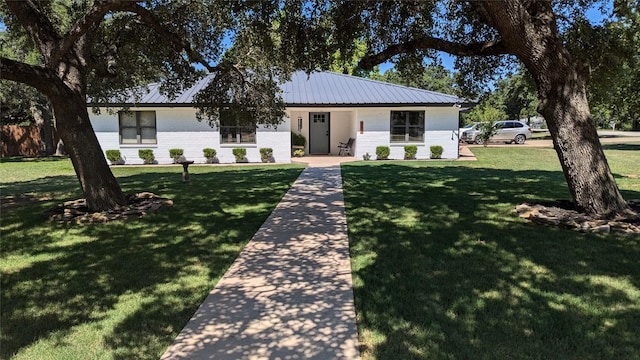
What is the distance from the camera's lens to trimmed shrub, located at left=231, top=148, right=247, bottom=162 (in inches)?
811

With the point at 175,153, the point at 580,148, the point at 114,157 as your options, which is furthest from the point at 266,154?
the point at 580,148

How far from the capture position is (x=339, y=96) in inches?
823

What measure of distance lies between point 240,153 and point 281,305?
56.2ft

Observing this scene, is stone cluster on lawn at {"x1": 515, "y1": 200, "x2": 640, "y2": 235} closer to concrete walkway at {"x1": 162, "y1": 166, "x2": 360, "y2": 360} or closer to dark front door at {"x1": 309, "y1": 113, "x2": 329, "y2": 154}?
concrete walkway at {"x1": 162, "y1": 166, "x2": 360, "y2": 360}

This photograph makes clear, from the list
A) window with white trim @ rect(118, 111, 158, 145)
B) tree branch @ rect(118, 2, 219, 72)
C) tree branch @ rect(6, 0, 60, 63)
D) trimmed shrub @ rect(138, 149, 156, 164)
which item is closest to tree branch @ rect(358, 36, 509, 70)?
tree branch @ rect(118, 2, 219, 72)

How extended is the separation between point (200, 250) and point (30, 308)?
209cm

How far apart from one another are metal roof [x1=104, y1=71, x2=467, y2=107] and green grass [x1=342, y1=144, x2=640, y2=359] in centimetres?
1265

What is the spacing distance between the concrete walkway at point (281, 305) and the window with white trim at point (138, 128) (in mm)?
15904

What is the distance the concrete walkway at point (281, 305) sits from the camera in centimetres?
325

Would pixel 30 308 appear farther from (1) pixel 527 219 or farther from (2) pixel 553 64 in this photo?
(2) pixel 553 64

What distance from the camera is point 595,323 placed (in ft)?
11.5

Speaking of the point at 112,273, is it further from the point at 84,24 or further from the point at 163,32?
the point at 163,32

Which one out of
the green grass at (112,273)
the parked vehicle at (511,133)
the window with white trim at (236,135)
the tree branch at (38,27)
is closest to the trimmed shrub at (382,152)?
the window with white trim at (236,135)

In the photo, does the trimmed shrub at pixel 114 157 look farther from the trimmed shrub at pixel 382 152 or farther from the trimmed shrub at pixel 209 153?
the trimmed shrub at pixel 382 152
